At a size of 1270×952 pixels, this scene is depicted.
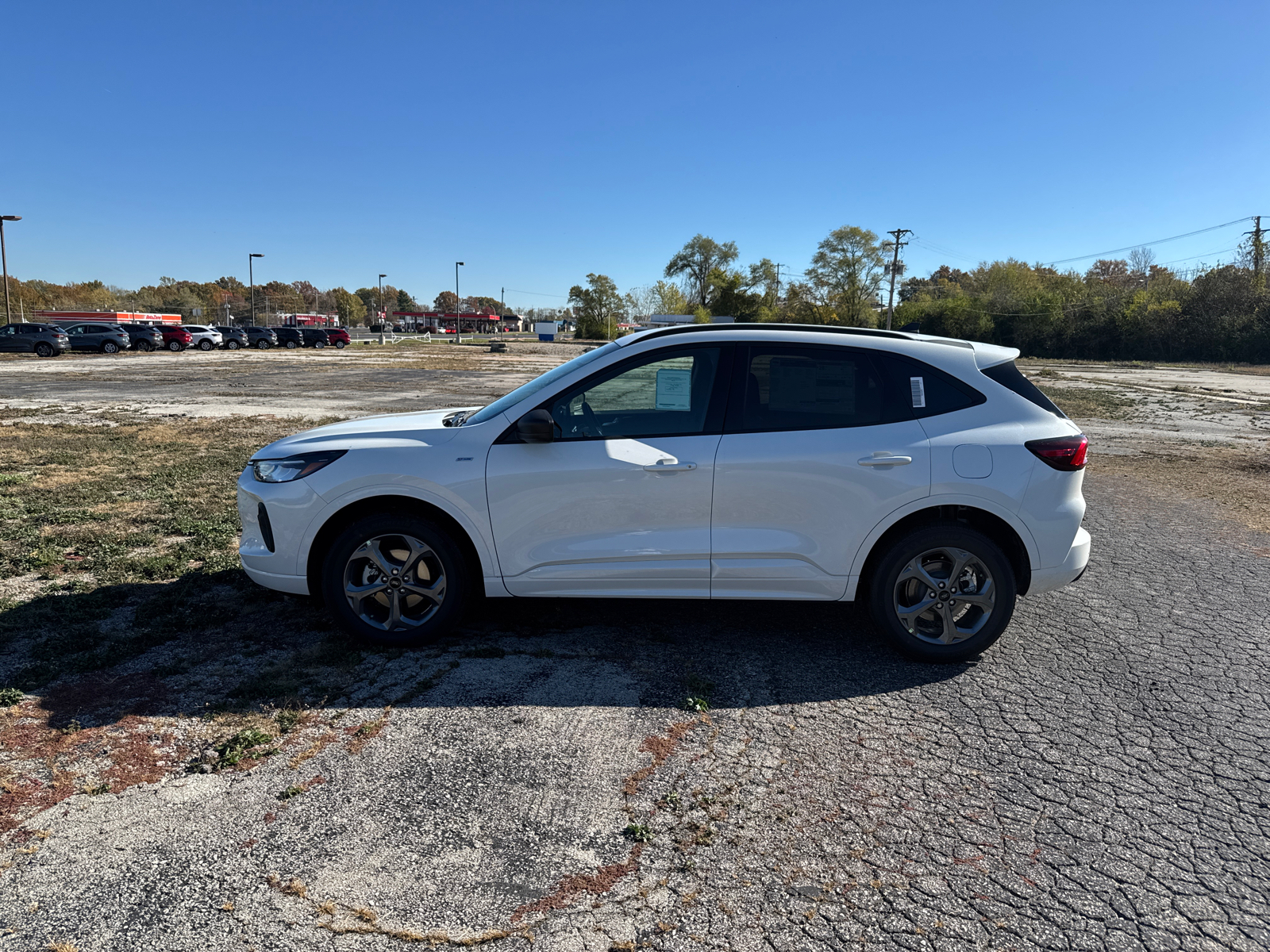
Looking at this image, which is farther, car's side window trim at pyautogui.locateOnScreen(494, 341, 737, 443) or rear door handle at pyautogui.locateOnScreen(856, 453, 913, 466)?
car's side window trim at pyautogui.locateOnScreen(494, 341, 737, 443)

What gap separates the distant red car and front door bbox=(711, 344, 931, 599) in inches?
2129

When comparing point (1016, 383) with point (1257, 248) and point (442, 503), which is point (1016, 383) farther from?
point (1257, 248)

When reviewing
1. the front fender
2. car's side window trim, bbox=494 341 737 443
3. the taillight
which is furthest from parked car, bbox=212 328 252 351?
the taillight

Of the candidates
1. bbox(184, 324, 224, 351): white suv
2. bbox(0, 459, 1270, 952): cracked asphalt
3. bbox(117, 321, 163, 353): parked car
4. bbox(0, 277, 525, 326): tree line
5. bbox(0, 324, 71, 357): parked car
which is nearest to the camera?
bbox(0, 459, 1270, 952): cracked asphalt

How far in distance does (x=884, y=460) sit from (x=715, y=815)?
81.2 inches

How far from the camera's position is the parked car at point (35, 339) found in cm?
4022

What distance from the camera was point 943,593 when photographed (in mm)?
4406

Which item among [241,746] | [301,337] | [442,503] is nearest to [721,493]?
[442,503]

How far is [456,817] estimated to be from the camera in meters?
3.04

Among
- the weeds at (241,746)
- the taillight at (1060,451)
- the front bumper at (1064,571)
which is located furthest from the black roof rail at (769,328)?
the weeds at (241,746)

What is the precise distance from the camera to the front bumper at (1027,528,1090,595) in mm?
4445

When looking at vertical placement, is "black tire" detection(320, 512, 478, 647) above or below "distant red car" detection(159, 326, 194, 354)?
below

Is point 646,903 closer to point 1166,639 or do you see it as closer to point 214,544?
point 1166,639

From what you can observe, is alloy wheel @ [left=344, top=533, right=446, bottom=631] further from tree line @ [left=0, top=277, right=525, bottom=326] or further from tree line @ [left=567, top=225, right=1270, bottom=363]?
tree line @ [left=0, top=277, right=525, bottom=326]
